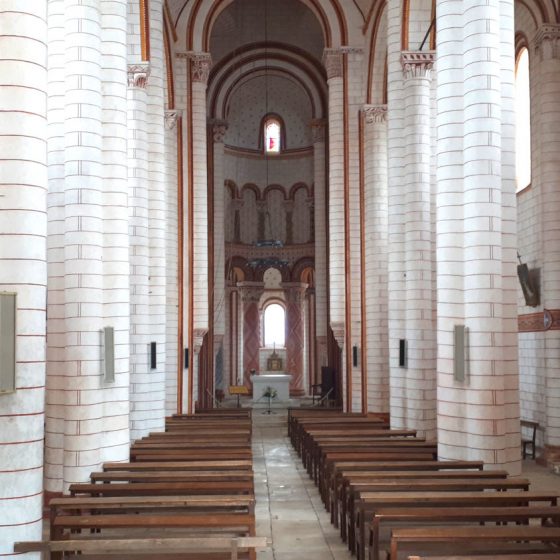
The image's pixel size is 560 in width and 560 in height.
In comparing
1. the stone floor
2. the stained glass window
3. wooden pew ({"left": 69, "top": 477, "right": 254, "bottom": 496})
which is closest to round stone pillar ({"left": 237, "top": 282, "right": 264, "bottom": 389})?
the stained glass window

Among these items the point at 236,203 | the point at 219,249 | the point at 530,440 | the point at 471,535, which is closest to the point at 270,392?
the point at 219,249

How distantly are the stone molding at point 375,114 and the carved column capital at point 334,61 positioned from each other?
2646 mm

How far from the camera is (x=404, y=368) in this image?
16.8 m

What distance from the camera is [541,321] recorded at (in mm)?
18578

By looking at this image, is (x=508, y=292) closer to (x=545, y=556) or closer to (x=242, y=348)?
(x=545, y=556)

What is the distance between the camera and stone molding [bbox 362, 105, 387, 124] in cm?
2284

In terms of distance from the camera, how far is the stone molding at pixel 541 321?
58.7 ft

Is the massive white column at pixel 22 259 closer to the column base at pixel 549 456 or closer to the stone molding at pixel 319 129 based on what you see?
the column base at pixel 549 456

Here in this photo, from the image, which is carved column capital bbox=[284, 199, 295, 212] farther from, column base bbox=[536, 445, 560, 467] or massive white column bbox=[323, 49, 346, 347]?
column base bbox=[536, 445, 560, 467]

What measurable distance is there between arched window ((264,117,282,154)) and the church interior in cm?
1235

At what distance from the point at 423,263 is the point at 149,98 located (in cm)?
715

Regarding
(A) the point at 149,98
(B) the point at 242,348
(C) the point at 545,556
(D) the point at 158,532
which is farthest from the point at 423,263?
(B) the point at 242,348

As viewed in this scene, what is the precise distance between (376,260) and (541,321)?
5192 mm

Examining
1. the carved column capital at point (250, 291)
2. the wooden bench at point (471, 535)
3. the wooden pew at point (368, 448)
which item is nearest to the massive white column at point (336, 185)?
the wooden pew at point (368, 448)
